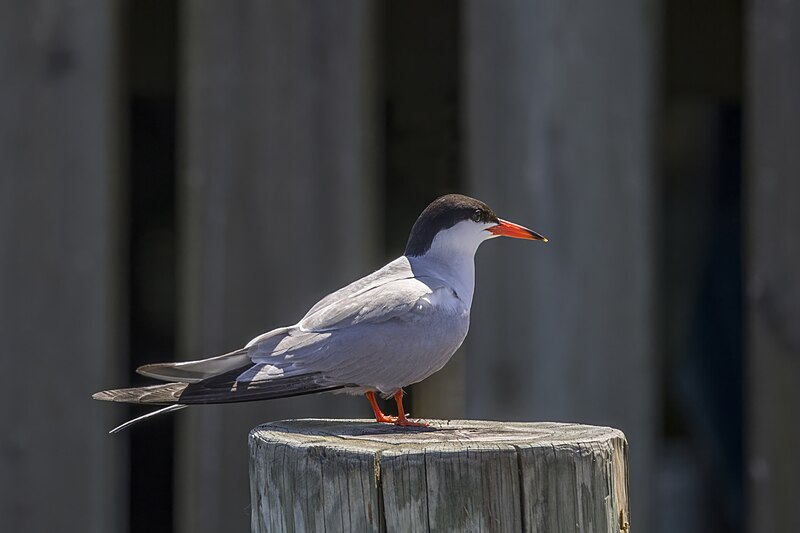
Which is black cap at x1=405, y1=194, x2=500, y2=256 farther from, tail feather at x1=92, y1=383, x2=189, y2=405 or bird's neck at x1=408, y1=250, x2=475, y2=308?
tail feather at x1=92, y1=383, x2=189, y2=405

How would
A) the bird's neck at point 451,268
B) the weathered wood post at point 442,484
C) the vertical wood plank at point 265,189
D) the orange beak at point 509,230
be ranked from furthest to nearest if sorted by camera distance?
the vertical wood plank at point 265,189 < the orange beak at point 509,230 < the bird's neck at point 451,268 < the weathered wood post at point 442,484

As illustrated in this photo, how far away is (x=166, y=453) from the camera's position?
600 centimetres

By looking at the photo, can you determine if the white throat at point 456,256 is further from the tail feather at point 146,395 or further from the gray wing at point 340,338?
the tail feather at point 146,395

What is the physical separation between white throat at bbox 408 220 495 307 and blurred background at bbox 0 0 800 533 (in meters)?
0.79

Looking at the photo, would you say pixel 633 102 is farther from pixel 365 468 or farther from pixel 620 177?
pixel 365 468

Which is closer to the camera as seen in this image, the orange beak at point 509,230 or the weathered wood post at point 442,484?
the weathered wood post at point 442,484

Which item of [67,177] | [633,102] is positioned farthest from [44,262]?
[633,102]

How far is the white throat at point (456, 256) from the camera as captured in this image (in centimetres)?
358

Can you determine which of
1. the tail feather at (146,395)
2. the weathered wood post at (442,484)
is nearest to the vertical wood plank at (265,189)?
the tail feather at (146,395)

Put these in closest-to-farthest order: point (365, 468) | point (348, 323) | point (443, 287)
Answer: point (365, 468)
point (348, 323)
point (443, 287)

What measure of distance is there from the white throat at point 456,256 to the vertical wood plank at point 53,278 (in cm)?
153

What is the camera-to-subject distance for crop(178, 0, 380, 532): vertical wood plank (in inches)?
179

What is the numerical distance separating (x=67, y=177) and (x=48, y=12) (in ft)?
2.01

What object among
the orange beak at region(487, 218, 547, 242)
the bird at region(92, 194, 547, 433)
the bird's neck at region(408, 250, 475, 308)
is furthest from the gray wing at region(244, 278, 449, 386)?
the orange beak at region(487, 218, 547, 242)
